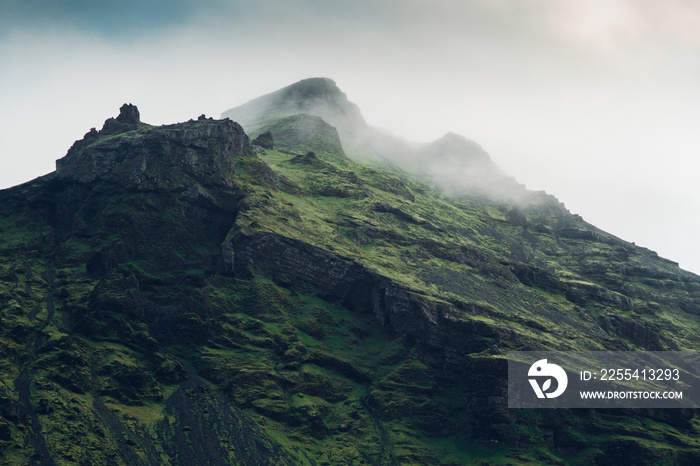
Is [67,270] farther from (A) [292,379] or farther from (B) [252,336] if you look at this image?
(A) [292,379]

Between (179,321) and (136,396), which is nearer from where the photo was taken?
(136,396)

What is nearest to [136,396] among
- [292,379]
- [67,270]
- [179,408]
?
[179,408]

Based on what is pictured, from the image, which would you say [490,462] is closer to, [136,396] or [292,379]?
[292,379]

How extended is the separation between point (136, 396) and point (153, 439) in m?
15.4

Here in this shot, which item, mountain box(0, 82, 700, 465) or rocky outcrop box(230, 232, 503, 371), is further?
rocky outcrop box(230, 232, 503, 371)

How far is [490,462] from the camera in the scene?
142375 millimetres

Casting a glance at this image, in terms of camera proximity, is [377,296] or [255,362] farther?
[377,296]

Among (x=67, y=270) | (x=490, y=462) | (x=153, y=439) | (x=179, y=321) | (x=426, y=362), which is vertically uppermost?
(x=67, y=270)

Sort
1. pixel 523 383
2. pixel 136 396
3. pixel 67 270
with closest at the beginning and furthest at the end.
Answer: pixel 136 396 → pixel 523 383 → pixel 67 270

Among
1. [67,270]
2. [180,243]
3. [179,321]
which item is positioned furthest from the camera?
[180,243]

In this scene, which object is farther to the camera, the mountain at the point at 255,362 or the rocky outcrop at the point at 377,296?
the rocky outcrop at the point at 377,296

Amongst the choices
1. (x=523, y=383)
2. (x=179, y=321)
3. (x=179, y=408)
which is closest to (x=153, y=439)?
(x=179, y=408)

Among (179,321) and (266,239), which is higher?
(266,239)

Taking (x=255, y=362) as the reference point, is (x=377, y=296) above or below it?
above
